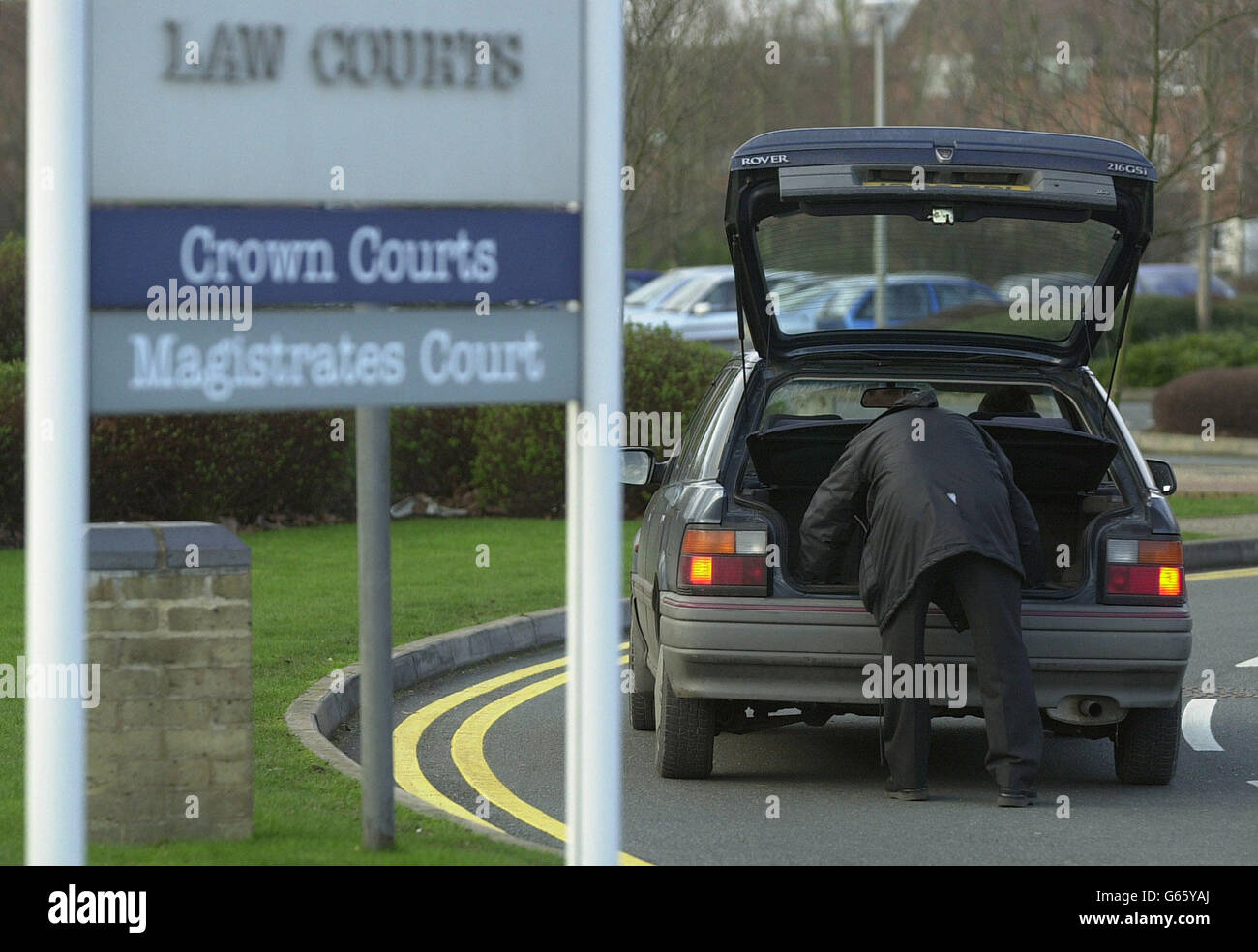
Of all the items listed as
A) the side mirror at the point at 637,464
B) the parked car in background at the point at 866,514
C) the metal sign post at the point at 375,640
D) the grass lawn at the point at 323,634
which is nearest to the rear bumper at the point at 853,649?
the parked car in background at the point at 866,514

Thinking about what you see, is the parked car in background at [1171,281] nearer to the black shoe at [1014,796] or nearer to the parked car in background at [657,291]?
the parked car in background at [657,291]

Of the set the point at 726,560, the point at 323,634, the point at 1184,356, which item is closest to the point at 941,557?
the point at 726,560

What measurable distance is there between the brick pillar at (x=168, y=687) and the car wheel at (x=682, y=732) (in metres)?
1.89

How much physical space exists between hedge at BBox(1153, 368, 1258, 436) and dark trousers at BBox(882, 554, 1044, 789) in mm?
18397

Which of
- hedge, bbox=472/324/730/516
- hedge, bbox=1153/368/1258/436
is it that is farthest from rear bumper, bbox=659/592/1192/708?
hedge, bbox=1153/368/1258/436

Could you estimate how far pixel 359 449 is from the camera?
5566mm

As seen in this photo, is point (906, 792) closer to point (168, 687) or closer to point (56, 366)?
point (168, 687)

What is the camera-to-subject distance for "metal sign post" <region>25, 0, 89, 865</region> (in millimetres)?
4066

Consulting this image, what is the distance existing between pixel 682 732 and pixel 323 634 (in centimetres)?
319

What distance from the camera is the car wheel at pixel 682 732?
7.09 metres

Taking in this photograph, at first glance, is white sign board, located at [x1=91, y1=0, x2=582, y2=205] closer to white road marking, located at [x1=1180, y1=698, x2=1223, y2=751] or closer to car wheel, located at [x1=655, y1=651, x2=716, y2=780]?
car wheel, located at [x1=655, y1=651, x2=716, y2=780]

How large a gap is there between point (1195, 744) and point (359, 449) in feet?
13.9
